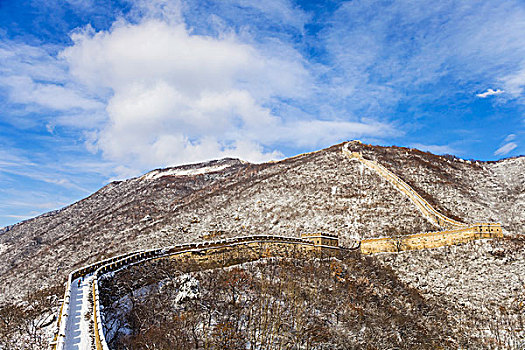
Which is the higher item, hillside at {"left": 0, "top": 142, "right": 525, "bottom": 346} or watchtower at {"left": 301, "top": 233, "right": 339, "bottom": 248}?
hillside at {"left": 0, "top": 142, "right": 525, "bottom": 346}

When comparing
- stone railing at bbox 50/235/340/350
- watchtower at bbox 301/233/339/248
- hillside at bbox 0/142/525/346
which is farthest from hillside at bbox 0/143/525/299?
stone railing at bbox 50/235/340/350

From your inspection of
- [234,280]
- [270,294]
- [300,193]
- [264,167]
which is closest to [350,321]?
[270,294]

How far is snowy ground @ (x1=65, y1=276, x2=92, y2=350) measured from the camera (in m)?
13.6

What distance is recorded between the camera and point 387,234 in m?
35.2

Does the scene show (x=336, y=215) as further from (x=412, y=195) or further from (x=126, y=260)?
(x=126, y=260)

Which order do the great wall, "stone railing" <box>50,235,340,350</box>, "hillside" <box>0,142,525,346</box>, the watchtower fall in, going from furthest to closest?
the watchtower → "hillside" <box>0,142,525,346</box> → the great wall → "stone railing" <box>50,235,340,350</box>

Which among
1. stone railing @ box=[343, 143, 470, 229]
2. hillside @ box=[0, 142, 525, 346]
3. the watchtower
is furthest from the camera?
the watchtower

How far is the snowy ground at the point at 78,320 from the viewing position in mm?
13578

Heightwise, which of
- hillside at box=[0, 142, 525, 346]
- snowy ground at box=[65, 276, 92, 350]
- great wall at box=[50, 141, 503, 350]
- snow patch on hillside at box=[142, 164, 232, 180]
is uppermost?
snow patch on hillside at box=[142, 164, 232, 180]

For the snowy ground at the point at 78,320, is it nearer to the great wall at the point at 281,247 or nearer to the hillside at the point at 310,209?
the great wall at the point at 281,247

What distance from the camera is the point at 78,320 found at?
52.0ft

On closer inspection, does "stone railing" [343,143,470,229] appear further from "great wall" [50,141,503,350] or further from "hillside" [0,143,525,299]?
"hillside" [0,143,525,299]

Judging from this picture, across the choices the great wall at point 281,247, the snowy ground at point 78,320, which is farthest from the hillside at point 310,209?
the snowy ground at point 78,320

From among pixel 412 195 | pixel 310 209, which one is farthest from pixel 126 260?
pixel 412 195
